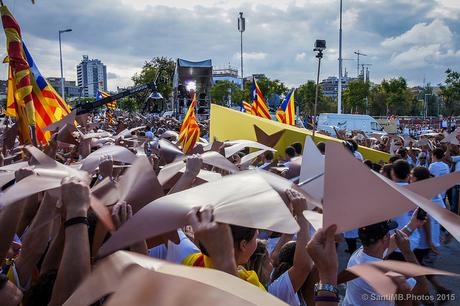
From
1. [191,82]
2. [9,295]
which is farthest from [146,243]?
[191,82]

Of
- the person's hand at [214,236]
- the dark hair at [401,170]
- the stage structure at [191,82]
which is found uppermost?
the stage structure at [191,82]

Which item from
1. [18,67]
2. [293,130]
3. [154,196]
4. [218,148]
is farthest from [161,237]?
[293,130]

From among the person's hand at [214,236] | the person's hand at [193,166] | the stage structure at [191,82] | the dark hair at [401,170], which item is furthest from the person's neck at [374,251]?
the stage structure at [191,82]

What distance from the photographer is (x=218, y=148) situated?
17.0 feet

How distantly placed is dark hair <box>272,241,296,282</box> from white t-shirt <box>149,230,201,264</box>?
503 mm

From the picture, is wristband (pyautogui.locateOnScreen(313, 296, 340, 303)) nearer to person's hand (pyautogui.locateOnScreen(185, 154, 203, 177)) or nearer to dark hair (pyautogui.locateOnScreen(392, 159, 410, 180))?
person's hand (pyautogui.locateOnScreen(185, 154, 203, 177))

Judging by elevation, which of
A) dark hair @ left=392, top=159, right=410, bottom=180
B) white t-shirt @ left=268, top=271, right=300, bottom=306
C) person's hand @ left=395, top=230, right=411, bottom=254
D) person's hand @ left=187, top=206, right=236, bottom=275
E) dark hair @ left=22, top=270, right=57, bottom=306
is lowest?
white t-shirt @ left=268, top=271, right=300, bottom=306

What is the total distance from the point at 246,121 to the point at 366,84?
152 feet

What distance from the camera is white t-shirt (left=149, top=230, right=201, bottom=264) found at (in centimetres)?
250

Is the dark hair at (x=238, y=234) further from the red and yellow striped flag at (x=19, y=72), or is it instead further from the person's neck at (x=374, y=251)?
the red and yellow striped flag at (x=19, y=72)

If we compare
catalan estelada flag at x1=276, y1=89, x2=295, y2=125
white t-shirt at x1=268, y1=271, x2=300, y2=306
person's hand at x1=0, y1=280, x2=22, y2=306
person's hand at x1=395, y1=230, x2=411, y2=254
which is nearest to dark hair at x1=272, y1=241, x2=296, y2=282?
white t-shirt at x1=268, y1=271, x2=300, y2=306

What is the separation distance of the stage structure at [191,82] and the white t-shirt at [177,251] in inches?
1029

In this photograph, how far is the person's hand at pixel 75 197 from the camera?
1725mm

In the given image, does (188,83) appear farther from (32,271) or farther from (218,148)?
(32,271)
